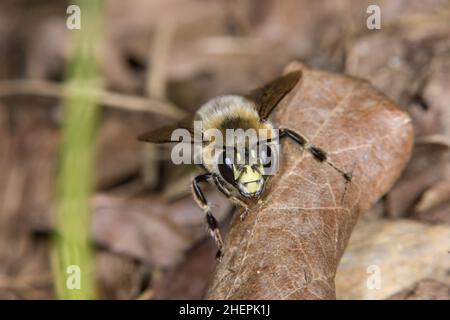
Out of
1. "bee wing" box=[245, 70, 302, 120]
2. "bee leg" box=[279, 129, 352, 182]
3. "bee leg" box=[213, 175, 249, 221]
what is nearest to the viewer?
"bee leg" box=[213, 175, 249, 221]

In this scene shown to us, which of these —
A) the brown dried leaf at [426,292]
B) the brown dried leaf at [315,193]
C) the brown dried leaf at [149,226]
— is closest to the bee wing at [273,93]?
the brown dried leaf at [315,193]

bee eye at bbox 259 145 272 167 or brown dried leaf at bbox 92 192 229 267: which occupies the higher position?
bee eye at bbox 259 145 272 167

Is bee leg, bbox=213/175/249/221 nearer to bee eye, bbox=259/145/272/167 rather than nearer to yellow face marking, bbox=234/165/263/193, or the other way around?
yellow face marking, bbox=234/165/263/193

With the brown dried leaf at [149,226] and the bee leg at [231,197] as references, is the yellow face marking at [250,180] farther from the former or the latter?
the brown dried leaf at [149,226]

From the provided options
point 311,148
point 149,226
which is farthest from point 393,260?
point 149,226

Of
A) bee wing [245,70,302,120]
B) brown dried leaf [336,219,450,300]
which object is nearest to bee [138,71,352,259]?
bee wing [245,70,302,120]

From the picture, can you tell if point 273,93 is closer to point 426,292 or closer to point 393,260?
point 393,260
